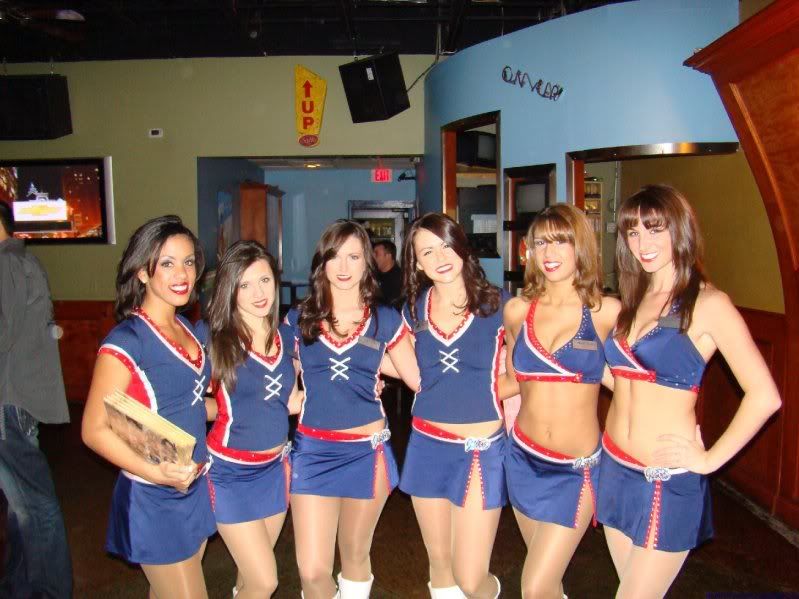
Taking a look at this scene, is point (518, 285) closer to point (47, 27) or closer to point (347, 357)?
point (347, 357)

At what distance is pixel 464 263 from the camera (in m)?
2.61

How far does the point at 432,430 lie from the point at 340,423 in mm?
354

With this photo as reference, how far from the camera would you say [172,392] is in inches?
80.6

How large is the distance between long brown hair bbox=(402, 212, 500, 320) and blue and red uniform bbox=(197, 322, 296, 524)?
68cm

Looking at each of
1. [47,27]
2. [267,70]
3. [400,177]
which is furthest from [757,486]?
A: [400,177]

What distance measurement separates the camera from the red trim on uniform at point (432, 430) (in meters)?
2.44

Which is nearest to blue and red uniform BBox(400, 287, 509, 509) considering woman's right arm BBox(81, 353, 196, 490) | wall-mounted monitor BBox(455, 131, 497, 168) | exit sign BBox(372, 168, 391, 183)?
woman's right arm BBox(81, 353, 196, 490)

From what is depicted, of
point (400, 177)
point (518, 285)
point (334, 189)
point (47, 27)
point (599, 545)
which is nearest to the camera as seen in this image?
point (599, 545)

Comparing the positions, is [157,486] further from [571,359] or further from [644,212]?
[644,212]

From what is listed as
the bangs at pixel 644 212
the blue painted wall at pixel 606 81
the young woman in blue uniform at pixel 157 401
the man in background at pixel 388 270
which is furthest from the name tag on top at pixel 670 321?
the man in background at pixel 388 270

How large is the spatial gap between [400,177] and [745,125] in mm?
8231

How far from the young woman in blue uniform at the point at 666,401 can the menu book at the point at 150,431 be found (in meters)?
1.35

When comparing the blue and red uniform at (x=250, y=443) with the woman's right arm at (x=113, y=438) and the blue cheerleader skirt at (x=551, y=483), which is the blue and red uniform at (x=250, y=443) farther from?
the blue cheerleader skirt at (x=551, y=483)

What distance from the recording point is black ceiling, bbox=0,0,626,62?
21.5ft
